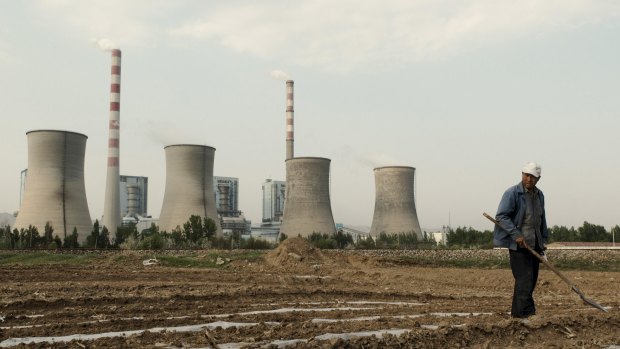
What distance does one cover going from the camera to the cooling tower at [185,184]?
34.2 m

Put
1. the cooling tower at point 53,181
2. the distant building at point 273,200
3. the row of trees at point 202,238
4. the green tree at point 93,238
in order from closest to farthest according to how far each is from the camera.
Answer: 1. the row of trees at point 202,238
2. the cooling tower at point 53,181
3. the green tree at point 93,238
4. the distant building at point 273,200

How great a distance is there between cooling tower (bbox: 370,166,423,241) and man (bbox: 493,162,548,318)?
1439 inches

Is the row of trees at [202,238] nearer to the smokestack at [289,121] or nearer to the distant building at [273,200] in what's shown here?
the smokestack at [289,121]

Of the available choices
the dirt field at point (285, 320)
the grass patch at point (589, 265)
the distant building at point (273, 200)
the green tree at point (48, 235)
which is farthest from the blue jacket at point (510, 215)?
the distant building at point (273, 200)

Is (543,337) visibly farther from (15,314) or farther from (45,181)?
(45,181)

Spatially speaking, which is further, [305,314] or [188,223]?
[188,223]

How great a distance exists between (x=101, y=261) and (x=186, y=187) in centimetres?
1834

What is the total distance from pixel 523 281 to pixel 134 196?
6630 cm

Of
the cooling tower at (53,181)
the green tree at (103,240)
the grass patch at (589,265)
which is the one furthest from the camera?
the green tree at (103,240)

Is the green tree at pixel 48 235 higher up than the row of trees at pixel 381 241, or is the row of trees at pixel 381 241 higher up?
the green tree at pixel 48 235

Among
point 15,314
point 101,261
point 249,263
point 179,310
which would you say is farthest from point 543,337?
point 101,261

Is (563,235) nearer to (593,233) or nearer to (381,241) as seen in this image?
(593,233)

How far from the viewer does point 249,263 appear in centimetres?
1616

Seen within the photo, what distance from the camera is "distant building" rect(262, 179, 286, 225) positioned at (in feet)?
231
